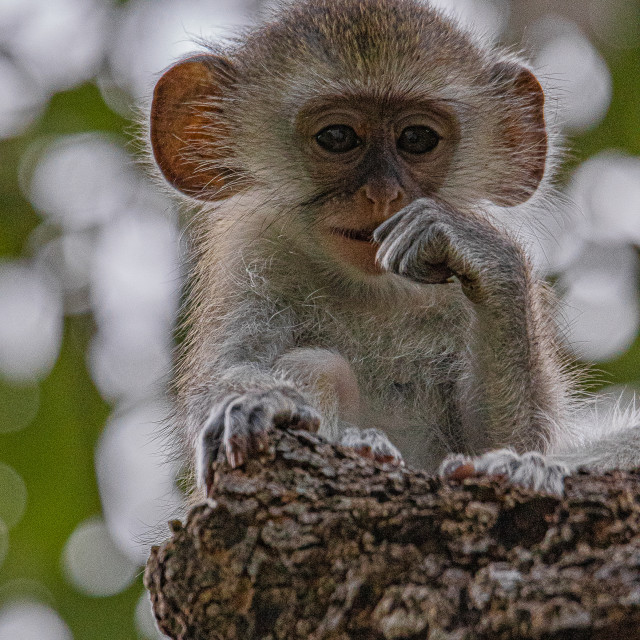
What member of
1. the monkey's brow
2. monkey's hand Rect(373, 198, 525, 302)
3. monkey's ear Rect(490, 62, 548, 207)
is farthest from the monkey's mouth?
monkey's ear Rect(490, 62, 548, 207)

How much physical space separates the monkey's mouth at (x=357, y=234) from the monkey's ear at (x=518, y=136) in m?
1.14

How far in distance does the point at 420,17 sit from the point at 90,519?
12.3 feet

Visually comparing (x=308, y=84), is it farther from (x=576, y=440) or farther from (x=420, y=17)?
(x=576, y=440)

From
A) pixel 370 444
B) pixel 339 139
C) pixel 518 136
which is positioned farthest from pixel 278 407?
pixel 518 136

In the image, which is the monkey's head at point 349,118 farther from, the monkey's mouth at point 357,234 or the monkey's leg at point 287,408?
the monkey's leg at point 287,408

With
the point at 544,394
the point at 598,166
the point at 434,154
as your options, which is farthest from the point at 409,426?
the point at 598,166

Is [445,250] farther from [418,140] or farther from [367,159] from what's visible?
[418,140]

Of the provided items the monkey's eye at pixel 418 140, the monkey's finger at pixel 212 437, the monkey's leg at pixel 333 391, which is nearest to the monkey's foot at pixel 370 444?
the monkey's leg at pixel 333 391

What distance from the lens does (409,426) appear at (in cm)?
534

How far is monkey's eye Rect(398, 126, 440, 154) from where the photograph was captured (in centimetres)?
558

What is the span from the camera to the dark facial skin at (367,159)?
16.8ft

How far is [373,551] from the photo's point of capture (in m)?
3.17

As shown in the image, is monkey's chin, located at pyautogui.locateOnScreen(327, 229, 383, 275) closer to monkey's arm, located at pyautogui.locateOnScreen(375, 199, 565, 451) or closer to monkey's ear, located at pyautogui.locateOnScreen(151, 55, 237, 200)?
monkey's arm, located at pyautogui.locateOnScreen(375, 199, 565, 451)

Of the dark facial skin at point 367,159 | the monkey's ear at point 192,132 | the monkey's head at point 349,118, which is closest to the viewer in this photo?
the dark facial skin at point 367,159
